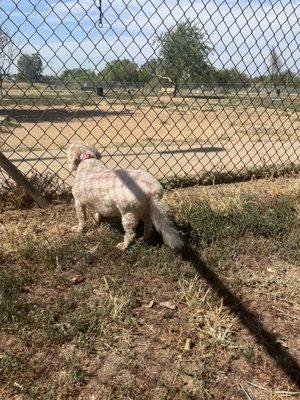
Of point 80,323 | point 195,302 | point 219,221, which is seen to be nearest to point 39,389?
point 80,323

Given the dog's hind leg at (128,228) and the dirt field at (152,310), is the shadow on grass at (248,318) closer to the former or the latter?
the dirt field at (152,310)

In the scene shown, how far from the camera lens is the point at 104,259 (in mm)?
3506

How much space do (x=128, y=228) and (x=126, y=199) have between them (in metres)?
0.24

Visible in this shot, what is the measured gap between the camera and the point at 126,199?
138 inches

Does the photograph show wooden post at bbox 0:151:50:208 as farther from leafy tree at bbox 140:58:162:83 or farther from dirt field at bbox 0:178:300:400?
leafy tree at bbox 140:58:162:83

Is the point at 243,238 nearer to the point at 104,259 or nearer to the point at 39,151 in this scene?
the point at 104,259

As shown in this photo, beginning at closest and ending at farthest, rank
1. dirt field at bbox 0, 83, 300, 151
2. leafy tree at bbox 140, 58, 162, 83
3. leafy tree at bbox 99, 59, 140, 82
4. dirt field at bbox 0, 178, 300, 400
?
dirt field at bbox 0, 178, 300, 400 → leafy tree at bbox 140, 58, 162, 83 → leafy tree at bbox 99, 59, 140, 82 → dirt field at bbox 0, 83, 300, 151

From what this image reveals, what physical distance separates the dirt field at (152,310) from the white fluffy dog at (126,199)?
14 centimetres

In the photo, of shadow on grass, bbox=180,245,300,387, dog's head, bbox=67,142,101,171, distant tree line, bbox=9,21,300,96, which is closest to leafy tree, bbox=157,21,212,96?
distant tree line, bbox=9,21,300,96

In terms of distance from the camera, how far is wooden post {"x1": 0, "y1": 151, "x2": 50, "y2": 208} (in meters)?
4.00

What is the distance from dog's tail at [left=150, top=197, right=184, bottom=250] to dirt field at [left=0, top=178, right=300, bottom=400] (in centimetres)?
11

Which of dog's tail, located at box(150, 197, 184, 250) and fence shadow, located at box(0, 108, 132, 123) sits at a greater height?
fence shadow, located at box(0, 108, 132, 123)

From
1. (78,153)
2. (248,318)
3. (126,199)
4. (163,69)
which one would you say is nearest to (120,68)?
(163,69)

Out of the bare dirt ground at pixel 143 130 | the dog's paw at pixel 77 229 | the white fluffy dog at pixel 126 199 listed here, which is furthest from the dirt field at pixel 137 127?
the dog's paw at pixel 77 229
